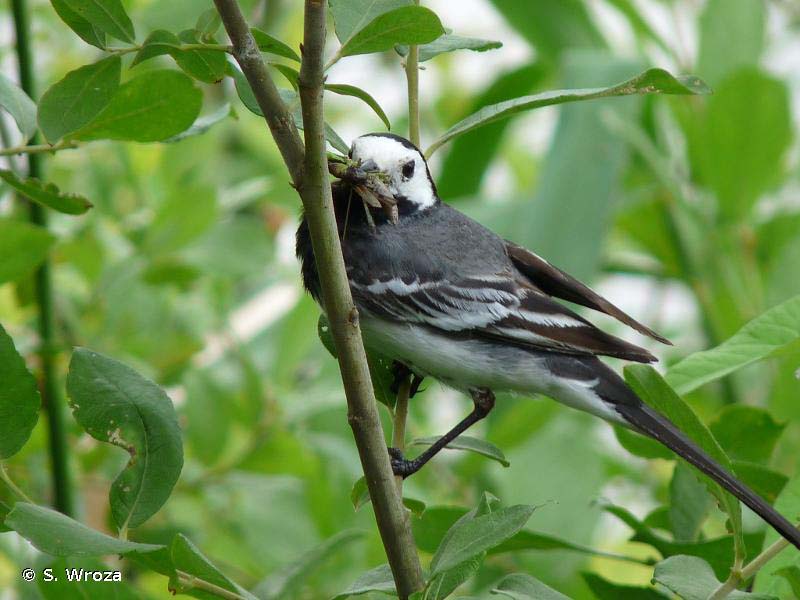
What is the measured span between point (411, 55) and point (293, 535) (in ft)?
4.33

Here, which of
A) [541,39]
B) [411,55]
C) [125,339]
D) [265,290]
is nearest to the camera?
[411,55]

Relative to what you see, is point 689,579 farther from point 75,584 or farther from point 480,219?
point 480,219

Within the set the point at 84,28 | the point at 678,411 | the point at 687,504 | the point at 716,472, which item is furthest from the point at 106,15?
the point at 687,504

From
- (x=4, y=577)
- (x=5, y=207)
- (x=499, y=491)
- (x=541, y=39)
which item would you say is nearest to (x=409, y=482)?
(x=499, y=491)

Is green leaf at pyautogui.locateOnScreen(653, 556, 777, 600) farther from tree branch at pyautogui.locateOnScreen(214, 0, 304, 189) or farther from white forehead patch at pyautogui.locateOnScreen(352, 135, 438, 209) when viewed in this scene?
white forehead patch at pyautogui.locateOnScreen(352, 135, 438, 209)

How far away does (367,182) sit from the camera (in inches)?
78.5

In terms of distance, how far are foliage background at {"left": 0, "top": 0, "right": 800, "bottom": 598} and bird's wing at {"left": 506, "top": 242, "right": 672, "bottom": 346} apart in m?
0.26

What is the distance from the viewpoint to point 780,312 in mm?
1460

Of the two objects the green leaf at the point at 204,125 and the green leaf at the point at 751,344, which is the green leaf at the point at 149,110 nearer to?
the green leaf at the point at 204,125

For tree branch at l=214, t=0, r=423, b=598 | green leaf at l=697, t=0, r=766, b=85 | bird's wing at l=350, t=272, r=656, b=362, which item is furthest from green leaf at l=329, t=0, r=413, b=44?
green leaf at l=697, t=0, r=766, b=85

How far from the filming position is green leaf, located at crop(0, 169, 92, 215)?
150 cm

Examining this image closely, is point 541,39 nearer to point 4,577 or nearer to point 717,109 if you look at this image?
point 717,109

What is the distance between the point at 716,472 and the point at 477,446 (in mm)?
384

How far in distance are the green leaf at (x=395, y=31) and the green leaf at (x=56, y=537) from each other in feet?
2.05
